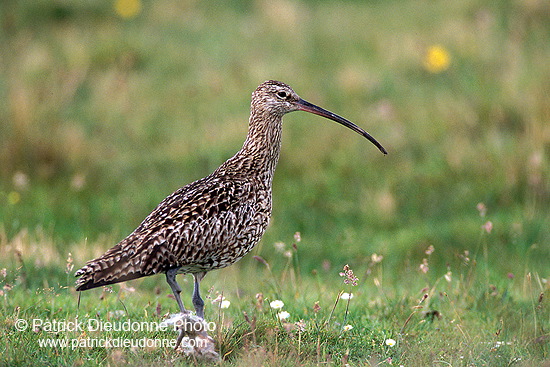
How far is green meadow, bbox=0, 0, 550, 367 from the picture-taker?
6305mm

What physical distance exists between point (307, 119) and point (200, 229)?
25.6 feet

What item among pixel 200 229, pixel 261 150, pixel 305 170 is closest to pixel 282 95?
pixel 261 150

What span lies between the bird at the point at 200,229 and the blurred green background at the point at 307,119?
3.31 metres

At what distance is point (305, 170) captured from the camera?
40.3 feet

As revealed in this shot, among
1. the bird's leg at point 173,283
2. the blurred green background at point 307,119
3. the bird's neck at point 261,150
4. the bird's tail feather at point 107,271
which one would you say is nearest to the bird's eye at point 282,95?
the bird's neck at point 261,150

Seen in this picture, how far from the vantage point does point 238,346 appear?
587cm

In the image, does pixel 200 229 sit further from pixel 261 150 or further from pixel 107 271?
pixel 261 150

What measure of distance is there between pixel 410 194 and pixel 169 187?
3308mm

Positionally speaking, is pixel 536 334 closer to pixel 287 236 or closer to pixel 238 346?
pixel 238 346

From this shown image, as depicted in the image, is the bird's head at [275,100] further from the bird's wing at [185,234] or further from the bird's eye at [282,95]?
the bird's wing at [185,234]

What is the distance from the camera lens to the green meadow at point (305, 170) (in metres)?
6.30

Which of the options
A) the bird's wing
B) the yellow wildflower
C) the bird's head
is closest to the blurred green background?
the yellow wildflower

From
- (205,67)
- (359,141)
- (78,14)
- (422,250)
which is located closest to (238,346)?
(422,250)

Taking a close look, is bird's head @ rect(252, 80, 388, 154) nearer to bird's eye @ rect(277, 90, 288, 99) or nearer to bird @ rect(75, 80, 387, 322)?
bird's eye @ rect(277, 90, 288, 99)
